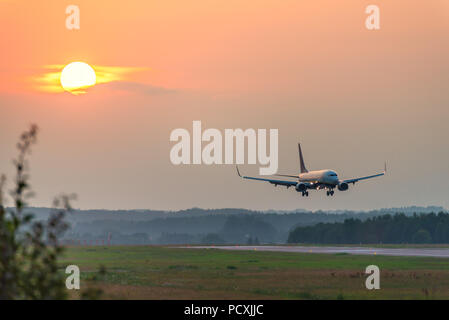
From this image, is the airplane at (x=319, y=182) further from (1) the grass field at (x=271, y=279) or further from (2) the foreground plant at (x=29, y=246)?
(2) the foreground plant at (x=29, y=246)

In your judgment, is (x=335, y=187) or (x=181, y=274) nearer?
(x=181, y=274)

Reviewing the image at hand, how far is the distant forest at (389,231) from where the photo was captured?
16200cm

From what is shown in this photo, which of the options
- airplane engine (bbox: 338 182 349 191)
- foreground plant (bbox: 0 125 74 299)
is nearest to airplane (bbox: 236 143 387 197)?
airplane engine (bbox: 338 182 349 191)

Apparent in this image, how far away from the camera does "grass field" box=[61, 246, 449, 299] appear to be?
44.2 m

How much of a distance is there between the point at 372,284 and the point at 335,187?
278 feet

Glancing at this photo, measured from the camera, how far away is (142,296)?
42.5 m

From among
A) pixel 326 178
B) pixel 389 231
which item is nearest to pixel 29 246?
pixel 326 178

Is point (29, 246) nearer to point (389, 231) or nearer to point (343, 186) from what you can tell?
point (343, 186)

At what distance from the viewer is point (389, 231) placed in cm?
17525

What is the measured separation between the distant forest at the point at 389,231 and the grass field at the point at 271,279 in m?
89.0

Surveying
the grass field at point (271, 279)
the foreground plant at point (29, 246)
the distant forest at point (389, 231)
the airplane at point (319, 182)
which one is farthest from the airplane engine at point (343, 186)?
the foreground plant at point (29, 246)

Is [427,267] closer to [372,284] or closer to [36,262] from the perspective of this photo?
[372,284]
